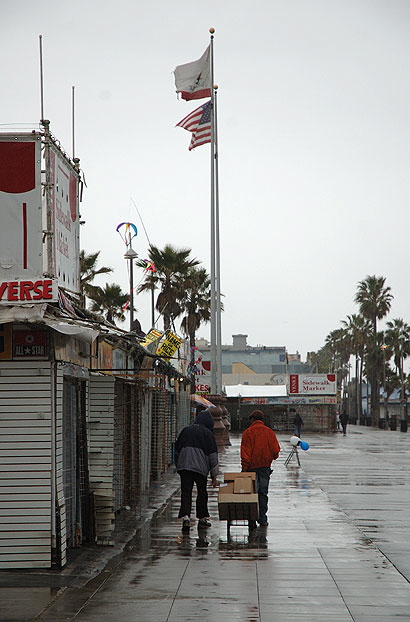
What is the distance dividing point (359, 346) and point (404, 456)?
71.1 metres

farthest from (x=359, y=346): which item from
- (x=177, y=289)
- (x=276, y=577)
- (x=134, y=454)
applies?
(x=276, y=577)

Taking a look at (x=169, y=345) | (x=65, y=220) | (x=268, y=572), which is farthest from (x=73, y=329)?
(x=169, y=345)

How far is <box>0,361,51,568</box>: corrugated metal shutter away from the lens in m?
9.58

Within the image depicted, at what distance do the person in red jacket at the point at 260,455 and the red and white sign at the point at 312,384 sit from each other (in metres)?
53.9

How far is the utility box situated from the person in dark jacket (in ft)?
0.98

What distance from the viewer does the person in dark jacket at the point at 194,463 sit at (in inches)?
506

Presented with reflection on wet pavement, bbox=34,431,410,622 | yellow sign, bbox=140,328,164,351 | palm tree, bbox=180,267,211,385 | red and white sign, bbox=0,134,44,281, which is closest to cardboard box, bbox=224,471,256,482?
reflection on wet pavement, bbox=34,431,410,622

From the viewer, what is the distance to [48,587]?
8766 mm

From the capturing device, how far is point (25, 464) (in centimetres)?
972

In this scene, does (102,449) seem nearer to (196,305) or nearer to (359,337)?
(196,305)

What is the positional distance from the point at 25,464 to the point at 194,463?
367 centimetres

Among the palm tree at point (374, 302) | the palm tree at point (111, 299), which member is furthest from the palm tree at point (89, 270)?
the palm tree at point (374, 302)

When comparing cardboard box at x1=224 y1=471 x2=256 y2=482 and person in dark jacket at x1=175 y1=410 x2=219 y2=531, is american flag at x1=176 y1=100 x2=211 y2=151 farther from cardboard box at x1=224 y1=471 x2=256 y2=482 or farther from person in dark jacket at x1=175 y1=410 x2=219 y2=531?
cardboard box at x1=224 y1=471 x2=256 y2=482

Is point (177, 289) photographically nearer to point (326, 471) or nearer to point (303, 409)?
point (326, 471)
